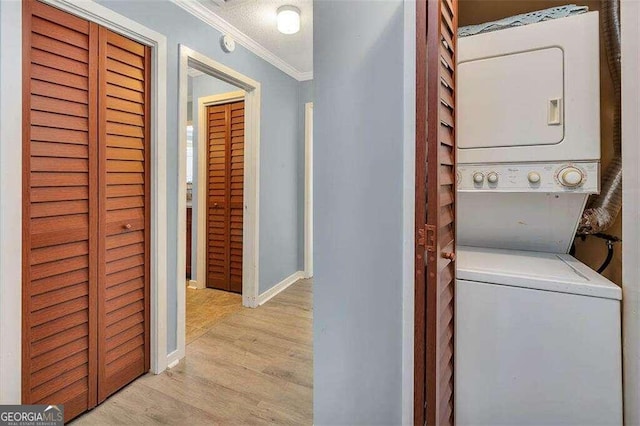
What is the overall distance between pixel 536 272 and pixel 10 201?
199 cm

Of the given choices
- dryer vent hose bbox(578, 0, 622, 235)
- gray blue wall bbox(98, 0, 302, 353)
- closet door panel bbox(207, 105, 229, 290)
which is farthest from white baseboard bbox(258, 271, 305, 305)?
dryer vent hose bbox(578, 0, 622, 235)

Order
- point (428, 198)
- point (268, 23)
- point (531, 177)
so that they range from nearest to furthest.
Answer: point (428, 198), point (531, 177), point (268, 23)

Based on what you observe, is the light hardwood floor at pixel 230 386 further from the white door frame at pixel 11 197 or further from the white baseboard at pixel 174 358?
the white door frame at pixel 11 197

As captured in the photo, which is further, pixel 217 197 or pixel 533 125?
pixel 217 197

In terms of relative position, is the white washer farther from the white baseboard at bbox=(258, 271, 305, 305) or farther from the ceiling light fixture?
the white baseboard at bbox=(258, 271, 305, 305)

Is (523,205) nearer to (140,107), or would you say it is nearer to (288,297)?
(140,107)

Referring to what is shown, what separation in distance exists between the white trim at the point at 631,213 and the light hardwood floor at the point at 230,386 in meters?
1.30

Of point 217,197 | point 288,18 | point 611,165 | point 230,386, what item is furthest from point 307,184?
point 611,165

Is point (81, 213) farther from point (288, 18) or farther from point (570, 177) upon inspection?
point (570, 177)

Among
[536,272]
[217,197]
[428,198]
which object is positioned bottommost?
[536,272]

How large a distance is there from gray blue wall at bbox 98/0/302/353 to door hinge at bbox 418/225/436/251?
1.71 metres

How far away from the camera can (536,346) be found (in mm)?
999

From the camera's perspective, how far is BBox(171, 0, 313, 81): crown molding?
2.12 metres

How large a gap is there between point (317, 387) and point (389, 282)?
54cm
